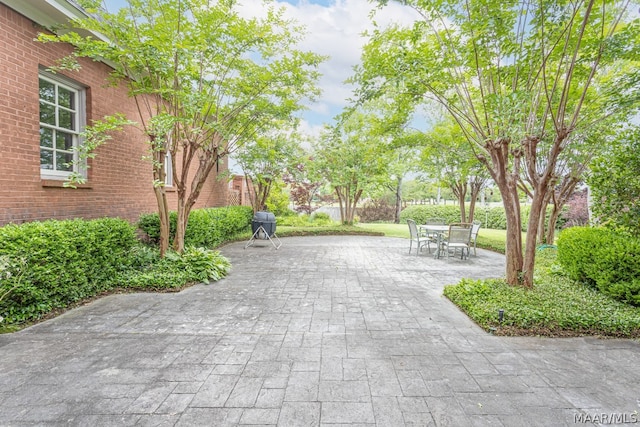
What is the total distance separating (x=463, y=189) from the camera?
1162 cm

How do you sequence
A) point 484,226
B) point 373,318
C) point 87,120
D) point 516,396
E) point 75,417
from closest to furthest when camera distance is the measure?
point 75,417
point 516,396
point 373,318
point 87,120
point 484,226

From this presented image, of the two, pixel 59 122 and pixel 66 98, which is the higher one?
pixel 66 98

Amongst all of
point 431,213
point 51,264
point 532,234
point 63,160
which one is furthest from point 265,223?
point 431,213

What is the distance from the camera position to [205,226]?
25.5ft

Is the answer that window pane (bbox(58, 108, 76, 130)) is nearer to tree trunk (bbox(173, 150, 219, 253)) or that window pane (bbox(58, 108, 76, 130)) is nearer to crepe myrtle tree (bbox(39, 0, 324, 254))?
crepe myrtle tree (bbox(39, 0, 324, 254))

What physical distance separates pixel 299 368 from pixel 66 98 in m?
5.79

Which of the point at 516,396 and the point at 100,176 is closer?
the point at 516,396

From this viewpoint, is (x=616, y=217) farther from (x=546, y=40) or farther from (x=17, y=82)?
(x=17, y=82)

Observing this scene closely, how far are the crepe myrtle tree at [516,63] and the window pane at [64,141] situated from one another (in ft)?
15.9

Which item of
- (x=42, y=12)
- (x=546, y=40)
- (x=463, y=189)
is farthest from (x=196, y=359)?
(x=463, y=189)

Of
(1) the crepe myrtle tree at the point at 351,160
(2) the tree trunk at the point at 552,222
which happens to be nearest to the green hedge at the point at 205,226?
(1) the crepe myrtle tree at the point at 351,160

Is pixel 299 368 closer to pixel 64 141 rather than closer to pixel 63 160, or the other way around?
pixel 63 160

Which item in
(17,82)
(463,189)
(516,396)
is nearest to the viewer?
(516,396)

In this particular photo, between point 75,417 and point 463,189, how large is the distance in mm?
12113
